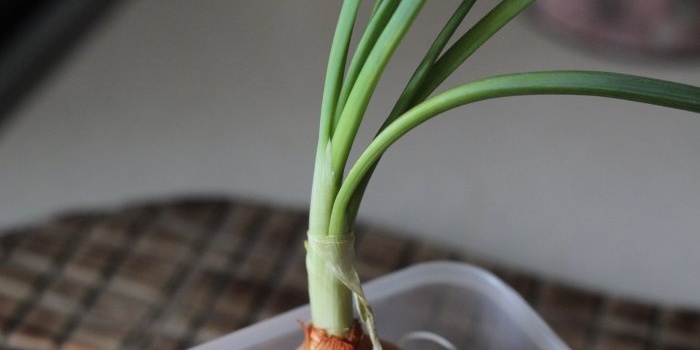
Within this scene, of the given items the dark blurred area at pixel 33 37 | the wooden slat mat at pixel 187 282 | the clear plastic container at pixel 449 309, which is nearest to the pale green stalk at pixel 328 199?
the clear plastic container at pixel 449 309

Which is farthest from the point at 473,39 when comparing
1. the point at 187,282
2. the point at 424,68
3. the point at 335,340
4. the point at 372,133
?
the point at 372,133

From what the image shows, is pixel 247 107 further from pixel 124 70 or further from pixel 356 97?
pixel 356 97

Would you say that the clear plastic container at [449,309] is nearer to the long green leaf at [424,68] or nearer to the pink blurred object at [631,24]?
the long green leaf at [424,68]

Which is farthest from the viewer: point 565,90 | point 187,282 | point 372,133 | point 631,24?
point 631,24

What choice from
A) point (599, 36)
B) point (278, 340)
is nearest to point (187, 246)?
point (278, 340)

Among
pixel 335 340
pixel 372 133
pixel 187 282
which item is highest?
pixel 372 133

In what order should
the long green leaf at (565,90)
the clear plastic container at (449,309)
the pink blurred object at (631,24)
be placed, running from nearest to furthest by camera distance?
1. the long green leaf at (565,90)
2. the clear plastic container at (449,309)
3. the pink blurred object at (631,24)

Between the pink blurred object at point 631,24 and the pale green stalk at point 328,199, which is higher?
the pink blurred object at point 631,24

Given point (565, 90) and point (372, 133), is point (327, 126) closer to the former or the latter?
point (565, 90)
